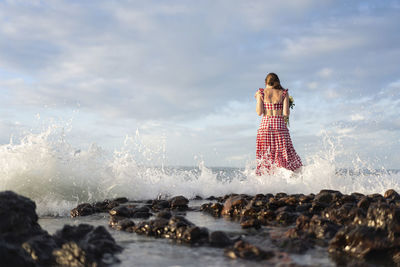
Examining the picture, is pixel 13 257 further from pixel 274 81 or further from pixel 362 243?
pixel 274 81

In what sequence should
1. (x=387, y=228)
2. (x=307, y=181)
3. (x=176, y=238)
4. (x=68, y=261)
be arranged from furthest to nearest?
(x=307, y=181), (x=176, y=238), (x=387, y=228), (x=68, y=261)

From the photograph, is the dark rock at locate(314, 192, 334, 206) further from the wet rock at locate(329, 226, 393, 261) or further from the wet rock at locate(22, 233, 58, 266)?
the wet rock at locate(22, 233, 58, 266)

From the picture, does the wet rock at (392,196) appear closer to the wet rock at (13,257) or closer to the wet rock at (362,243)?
the wet rock at (362,243)

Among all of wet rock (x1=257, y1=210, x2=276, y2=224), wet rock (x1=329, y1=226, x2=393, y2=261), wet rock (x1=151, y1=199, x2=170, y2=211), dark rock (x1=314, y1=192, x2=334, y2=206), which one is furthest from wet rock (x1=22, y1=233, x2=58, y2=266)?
dark rock (x1=314, y1=192, x2=334, y2=206)

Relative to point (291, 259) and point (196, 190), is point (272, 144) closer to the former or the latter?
point (196, 190)

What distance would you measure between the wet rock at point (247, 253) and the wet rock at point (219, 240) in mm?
307

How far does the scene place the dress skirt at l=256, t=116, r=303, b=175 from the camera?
33.3ft

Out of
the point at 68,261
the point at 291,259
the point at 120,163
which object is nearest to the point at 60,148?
the point at 120,163

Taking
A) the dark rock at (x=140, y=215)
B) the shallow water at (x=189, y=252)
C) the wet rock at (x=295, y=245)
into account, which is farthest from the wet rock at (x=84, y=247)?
the dark rock at (x=140, y=215)

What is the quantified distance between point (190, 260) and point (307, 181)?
7.27 meters

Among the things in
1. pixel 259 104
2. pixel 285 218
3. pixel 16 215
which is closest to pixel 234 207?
pixel 285 218

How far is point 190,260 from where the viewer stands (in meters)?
3.53

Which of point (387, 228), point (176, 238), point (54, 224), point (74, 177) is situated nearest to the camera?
point (387, 228)

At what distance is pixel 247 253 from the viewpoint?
3.55m
